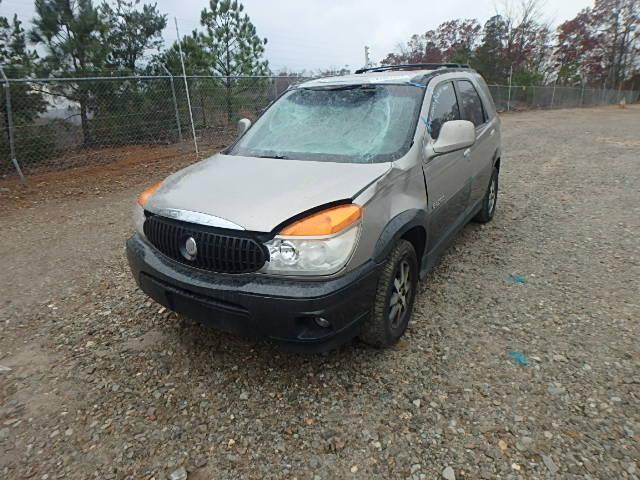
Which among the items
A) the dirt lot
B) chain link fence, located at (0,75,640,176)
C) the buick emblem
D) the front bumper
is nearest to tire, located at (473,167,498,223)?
the dirt lot

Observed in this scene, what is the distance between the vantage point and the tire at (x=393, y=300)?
247cm

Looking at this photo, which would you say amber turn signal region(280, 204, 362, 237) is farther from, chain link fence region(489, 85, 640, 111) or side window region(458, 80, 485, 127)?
chain link fence region(489, 85, 640, 111)

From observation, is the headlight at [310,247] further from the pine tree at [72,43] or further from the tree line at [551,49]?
the tree line at [551,49]

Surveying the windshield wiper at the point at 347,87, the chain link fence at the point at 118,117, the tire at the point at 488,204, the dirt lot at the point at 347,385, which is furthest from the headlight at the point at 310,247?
the chain link fence at the point at 118,117

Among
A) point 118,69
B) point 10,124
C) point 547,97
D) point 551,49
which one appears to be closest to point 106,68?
point 118,69

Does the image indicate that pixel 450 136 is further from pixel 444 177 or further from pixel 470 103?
pixel 470 103

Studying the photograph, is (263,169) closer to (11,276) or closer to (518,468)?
(518,468)

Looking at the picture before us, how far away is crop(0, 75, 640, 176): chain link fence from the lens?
734cm

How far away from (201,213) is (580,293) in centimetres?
308

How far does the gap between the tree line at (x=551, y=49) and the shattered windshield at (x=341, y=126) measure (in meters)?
28.8

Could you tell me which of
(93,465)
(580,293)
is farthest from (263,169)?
(580,293)

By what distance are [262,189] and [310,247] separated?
528 millimetres

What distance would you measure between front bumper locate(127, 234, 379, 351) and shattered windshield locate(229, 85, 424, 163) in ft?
2.98

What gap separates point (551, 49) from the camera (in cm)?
3978
